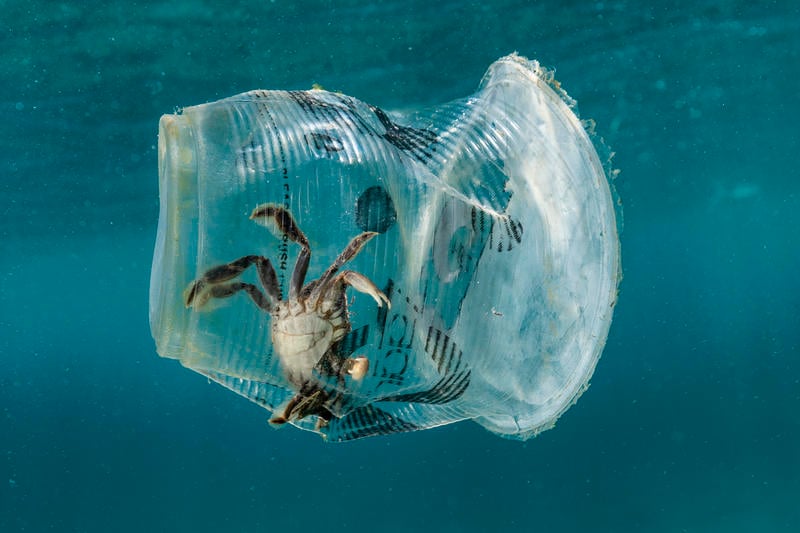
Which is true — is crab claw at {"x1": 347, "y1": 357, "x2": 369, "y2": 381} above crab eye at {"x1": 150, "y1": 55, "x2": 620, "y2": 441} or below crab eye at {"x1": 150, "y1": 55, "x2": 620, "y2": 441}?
below

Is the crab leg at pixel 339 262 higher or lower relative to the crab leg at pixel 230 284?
higher

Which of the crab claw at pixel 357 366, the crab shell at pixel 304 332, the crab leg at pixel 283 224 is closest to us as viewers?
the crab leg at pixel 283 224

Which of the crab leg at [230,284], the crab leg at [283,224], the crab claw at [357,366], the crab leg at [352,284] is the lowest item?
the crab claw at [357,366]

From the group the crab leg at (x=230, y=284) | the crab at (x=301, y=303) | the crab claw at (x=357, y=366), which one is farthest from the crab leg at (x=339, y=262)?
the crab claw at (x=357, y=366)

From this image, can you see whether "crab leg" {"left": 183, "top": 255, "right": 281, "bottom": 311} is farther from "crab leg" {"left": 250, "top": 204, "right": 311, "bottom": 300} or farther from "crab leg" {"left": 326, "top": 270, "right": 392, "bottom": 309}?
"crab leg" {"left": 326, "top": 270, "right": 392, "bottom": 309}

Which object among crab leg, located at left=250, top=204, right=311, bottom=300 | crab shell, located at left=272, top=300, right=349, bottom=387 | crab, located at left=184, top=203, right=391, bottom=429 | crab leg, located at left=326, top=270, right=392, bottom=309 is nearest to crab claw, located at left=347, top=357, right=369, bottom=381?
crab, located at left=184, top=203, right=391, bottom=429

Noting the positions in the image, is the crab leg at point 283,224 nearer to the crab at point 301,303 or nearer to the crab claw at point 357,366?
the crab at point 301,303

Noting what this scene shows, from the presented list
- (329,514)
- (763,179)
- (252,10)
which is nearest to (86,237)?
(252,10)
